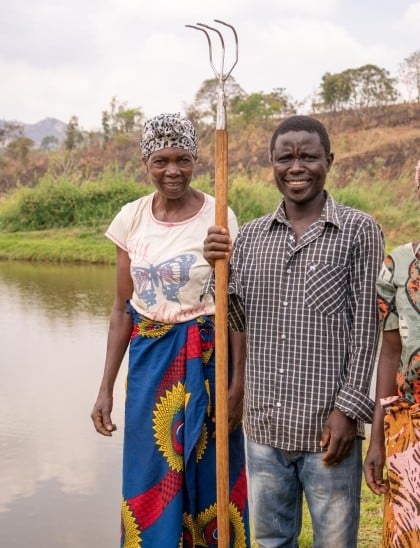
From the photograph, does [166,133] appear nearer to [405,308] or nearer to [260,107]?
[405,308]

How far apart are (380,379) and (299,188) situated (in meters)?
0.51

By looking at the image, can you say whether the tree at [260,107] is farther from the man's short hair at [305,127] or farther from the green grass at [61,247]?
the man's short hair at [305,127]

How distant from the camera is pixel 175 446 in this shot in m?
2.15

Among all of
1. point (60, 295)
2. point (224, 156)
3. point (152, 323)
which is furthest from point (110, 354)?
point (60, 295)

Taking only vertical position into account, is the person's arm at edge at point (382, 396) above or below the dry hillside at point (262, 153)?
below

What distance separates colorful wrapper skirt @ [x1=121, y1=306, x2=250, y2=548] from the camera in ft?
6.95

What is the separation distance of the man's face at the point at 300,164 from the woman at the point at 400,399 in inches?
12.3

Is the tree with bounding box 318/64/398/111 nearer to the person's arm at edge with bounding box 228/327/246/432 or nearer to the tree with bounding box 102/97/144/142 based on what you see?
the tree with bounding box 102/97/144/142

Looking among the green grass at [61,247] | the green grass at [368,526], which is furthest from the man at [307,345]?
the green grass at [61,247]

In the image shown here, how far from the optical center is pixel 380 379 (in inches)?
65.0

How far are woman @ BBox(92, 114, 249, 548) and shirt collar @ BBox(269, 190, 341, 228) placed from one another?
272 millimetres

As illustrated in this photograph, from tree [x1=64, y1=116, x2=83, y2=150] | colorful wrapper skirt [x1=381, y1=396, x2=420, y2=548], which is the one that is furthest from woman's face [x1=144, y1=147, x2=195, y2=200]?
tree [x1=64, y1=116, x2=83, y2=150]

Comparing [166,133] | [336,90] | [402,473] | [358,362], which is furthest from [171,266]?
[336,90]

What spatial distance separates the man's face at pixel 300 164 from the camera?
5.88 feet
